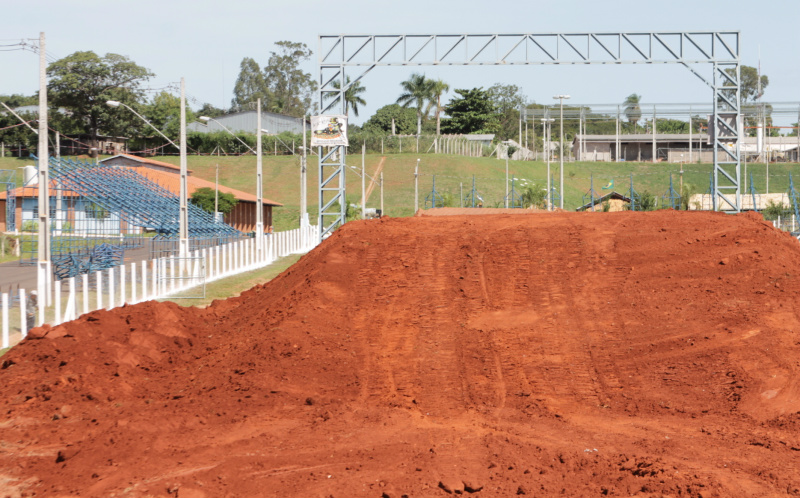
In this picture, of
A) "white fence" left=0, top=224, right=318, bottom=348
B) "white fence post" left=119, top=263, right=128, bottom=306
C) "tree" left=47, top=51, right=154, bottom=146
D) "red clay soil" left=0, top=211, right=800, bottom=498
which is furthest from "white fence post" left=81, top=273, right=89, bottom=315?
"tree" left=47, top=51, right=154, bottom=146

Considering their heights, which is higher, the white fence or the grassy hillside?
the grassy hillside

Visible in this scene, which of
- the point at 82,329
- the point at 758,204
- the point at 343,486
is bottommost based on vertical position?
the point at 343,486

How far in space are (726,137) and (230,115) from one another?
82.0 metres

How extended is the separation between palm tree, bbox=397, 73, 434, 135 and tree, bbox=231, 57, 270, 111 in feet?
77.6

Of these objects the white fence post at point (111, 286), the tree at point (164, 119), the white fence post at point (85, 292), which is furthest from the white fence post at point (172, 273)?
the tree at point (164, 119)

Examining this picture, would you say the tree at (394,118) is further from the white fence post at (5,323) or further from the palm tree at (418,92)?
the white fence post at (5,323)

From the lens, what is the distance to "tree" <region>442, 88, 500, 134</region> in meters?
104

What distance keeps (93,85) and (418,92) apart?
4390cm

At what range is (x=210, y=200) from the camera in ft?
199

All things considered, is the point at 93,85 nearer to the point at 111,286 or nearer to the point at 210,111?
Result: the point at 210,111

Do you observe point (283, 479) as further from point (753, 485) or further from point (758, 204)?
point (758, 204)

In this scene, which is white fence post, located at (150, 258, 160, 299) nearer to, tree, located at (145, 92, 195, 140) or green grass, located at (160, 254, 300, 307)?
green grass, located at (160, 254, 300, 307)

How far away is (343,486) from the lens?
8.56 metres

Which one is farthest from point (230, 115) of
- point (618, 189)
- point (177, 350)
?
point (177, 350)
